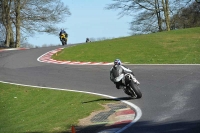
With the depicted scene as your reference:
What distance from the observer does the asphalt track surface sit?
10.3 meters

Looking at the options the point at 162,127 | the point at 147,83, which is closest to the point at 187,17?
the point at 147,83

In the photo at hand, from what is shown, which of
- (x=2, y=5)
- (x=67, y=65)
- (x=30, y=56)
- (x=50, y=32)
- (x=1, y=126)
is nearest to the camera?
(x=1, y=126)

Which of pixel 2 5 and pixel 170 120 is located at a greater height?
pixel 2 5

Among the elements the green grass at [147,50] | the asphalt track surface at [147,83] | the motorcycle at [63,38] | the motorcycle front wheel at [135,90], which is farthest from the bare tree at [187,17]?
the motorcycle front wheel at [135,90]

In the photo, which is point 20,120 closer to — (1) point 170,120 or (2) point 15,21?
(1) point 170,120

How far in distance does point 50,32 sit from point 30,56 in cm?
2368

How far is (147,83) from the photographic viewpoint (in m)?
18.2

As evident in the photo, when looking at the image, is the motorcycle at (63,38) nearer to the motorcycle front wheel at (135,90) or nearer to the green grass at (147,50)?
the green grass at (147,50)

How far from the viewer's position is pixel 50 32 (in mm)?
55906

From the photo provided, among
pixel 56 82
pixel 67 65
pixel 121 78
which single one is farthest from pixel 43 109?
pixel 67 65

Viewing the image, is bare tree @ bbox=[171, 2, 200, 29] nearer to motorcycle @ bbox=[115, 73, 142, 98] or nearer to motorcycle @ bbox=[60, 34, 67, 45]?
motorcycle @ bbox=[60, 34, 67, 45]

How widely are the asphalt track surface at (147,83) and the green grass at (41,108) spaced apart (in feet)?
3.61

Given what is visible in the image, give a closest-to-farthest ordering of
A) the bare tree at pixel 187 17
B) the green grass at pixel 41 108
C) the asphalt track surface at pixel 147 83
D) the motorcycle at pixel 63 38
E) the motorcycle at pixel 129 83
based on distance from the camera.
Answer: the asphalt track surface at pixel 147 83 → the green grass at pixel 41 108 → the motorcycle at pixel 129 83 → the motorcycle at pixel 63 38 → the bare tree at pixel 187 17

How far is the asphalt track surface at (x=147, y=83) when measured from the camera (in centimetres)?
1032
